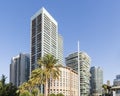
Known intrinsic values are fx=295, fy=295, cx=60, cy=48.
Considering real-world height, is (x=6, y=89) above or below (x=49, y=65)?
below

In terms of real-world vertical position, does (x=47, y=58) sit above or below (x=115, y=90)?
above

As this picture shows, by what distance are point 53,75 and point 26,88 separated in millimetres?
41688

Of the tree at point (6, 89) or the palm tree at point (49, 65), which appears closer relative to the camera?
the palm tree at point (49, 65)

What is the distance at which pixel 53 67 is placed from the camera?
91375 mm

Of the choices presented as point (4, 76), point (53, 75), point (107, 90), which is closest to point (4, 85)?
point (4, 76)

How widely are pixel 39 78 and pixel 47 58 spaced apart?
1091 centimetres

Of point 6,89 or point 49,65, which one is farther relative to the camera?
point 6,89

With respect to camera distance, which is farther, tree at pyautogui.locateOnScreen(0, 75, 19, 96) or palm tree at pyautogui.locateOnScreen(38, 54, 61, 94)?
tree at pyautogui.locateOnScreen(0, 75, 19, 96)

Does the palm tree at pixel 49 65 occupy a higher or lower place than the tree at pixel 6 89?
higher

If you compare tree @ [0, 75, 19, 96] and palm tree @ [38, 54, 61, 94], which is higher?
palm tree @ [38, 54, 61, 94]

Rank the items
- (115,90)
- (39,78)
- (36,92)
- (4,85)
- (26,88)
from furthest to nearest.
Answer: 1. (26,88)
2. (36,92)
3. (4,85)
4. (39,78)
5. (115,90)

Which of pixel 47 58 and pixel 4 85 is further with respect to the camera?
pixel 4 85

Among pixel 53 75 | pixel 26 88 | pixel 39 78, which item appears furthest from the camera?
→ pixel 26 88

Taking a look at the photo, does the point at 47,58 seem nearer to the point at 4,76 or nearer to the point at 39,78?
the point at 39,78
